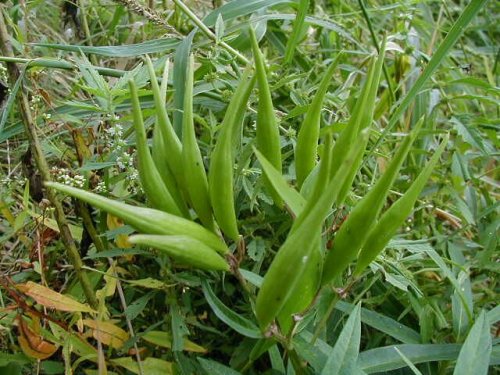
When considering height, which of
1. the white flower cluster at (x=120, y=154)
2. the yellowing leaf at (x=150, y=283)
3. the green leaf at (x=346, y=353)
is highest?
the white flower cluster at (x=120, y=154)

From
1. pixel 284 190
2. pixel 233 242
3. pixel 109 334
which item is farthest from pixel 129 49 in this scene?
pixel 284 190

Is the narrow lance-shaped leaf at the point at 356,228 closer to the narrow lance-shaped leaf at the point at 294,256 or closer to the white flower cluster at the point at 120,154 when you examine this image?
the narrow lance-shaped leaf at the point at 294,256

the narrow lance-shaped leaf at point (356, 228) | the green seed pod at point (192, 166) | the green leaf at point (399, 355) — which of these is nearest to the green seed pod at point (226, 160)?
the green seed pod at point (192, 166)

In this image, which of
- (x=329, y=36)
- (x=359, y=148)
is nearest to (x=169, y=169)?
(x=359, y=148)

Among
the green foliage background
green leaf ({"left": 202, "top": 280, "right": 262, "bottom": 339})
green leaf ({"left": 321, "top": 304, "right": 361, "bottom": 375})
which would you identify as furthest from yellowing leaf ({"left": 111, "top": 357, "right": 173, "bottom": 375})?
green leaf ({"left": 321, "top": 304, "right": 361, "bottom": 375})

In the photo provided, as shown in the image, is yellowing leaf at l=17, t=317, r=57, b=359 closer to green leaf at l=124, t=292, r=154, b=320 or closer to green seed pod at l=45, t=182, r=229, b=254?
green leaf at l=124, t=292, r=154, b=320

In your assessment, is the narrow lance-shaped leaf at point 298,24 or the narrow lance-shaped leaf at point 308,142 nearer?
the narrow lance-shaped leaf at point 308,142

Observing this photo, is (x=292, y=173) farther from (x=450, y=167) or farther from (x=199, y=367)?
(x=450, y=167)
